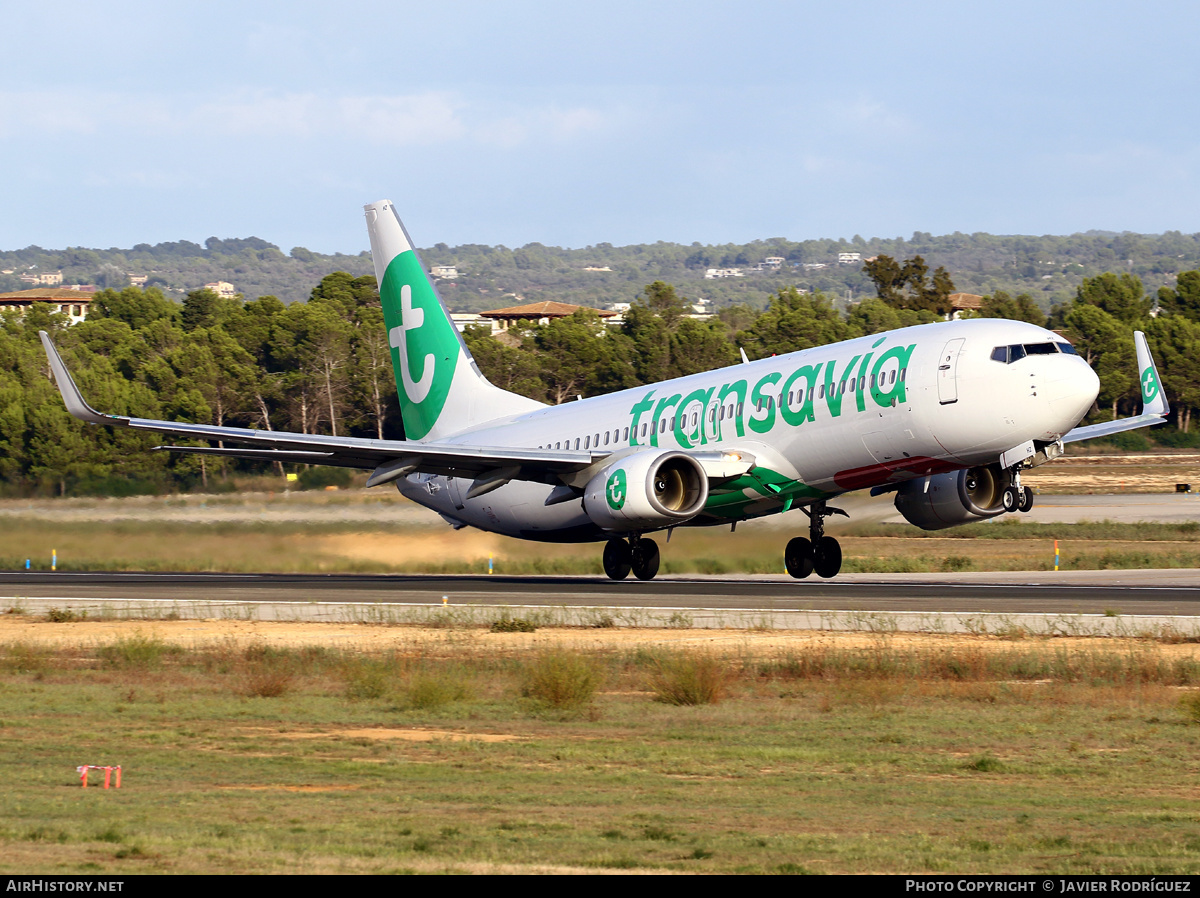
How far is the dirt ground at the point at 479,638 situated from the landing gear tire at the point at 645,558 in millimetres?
10351

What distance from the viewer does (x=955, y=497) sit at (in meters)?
34.9

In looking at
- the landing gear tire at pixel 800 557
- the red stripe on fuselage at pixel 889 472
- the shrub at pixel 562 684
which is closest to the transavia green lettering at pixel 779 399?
the red stripe on fuselage at pixel 889 472

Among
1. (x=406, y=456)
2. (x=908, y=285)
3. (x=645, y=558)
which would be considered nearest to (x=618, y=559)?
(x=645, y=558)

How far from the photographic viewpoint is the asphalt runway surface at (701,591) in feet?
104

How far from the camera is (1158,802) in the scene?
13109mm

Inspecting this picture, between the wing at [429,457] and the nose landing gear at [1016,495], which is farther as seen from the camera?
the wing at [429,457]

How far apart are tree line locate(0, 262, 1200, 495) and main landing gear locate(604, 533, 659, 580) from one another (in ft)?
136

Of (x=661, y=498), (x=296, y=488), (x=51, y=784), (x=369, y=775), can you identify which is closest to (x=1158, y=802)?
(x=369, y=775)

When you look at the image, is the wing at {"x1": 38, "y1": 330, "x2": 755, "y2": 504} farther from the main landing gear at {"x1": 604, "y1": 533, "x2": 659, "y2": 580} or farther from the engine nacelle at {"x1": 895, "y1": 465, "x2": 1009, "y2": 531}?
the engine nacelle at {"x1": 895, "y1": 465, "x2": 1009, "y2": 531}

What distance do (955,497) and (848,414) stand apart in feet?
13.3

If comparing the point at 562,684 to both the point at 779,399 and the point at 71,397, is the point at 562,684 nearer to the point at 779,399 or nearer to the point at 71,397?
the point at 779,399

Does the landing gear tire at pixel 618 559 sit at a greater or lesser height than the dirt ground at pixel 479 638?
greater

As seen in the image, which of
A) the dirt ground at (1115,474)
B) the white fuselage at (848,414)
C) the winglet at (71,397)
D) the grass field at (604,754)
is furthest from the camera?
the dirt ground at (1115,474)

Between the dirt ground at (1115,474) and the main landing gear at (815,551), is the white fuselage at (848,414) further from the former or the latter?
the dirt ground at (1115,474)
